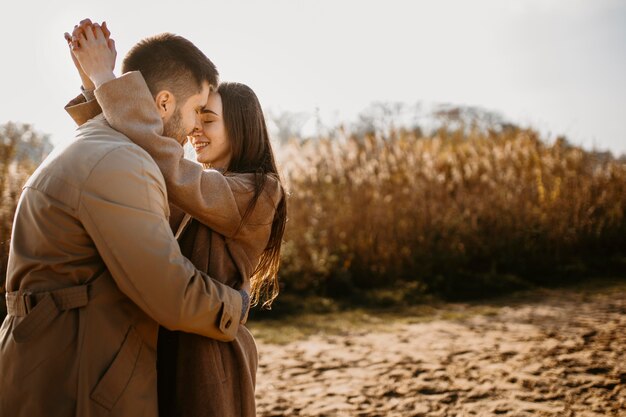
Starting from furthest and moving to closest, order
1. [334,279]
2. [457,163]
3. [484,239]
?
1. [457,163]
2. [484,239]
3. [334,279]

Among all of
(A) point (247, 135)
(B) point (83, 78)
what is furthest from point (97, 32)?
(A) point (247, 135)

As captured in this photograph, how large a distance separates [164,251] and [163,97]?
1.90ft

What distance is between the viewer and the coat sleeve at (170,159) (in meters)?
1.71

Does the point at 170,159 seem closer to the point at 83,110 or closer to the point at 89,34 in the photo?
the point at 83,110

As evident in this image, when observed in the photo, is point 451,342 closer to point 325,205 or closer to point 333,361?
point 333,361

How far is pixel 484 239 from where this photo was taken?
7430mm

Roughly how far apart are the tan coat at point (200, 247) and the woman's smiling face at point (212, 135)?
32cm

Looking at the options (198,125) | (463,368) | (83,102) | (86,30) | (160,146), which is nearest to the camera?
(160,146)

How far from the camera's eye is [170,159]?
5.88 ft

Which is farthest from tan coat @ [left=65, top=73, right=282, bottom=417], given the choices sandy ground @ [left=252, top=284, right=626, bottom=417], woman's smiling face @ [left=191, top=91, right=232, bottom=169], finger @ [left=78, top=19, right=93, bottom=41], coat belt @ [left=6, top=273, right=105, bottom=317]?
sandy ground @ [left=252, top=284, right=626, bottom=417]

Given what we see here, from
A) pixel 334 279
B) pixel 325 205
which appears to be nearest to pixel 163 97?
pixel 334 279

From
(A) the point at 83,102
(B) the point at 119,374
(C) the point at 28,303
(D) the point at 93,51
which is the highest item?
(D) the point at 93,51

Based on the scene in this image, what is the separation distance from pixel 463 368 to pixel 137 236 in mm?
3260

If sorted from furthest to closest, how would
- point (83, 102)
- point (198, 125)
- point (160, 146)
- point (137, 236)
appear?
point (198, 125) < point (83, 102) < point (160, 146) < point (137, 236)
